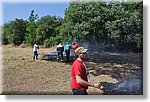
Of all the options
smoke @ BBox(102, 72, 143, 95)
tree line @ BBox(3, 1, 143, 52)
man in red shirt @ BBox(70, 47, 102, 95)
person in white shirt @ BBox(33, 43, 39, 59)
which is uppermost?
tree line @ BBox(3, 1, 143, 52)

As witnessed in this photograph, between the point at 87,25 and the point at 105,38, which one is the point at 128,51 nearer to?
the point at 105,38

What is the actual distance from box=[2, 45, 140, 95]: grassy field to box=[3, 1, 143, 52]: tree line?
0.13m

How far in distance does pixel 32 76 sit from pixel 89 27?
30.5 inches

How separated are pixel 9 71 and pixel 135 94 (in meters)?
1.31

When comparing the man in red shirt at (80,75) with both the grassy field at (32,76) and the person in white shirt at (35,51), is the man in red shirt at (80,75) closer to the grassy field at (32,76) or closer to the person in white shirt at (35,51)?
the grassy field at (32,76)

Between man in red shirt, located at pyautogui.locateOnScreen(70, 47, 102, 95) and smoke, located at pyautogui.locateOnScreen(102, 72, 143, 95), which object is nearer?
man in red shirt, located at pyautogui.locateOnScreen(70, 47, 102, 95)

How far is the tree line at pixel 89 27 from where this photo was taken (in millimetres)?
2887

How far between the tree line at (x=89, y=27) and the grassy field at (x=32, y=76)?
0.13 meters

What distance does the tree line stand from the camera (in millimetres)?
2887

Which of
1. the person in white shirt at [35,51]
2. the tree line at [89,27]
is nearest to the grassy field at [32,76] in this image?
the person in white shirt at [35,51]

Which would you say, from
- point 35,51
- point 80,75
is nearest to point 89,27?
point 35,51

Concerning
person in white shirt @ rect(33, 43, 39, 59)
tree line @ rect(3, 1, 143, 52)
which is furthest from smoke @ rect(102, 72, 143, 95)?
person in white shirt @ rect(33, 43, 39, 59)

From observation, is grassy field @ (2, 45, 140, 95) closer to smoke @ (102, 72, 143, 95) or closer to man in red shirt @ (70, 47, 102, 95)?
smoke @ (102, 72, 143, 95)

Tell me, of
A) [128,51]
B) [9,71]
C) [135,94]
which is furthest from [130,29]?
[9,71]
